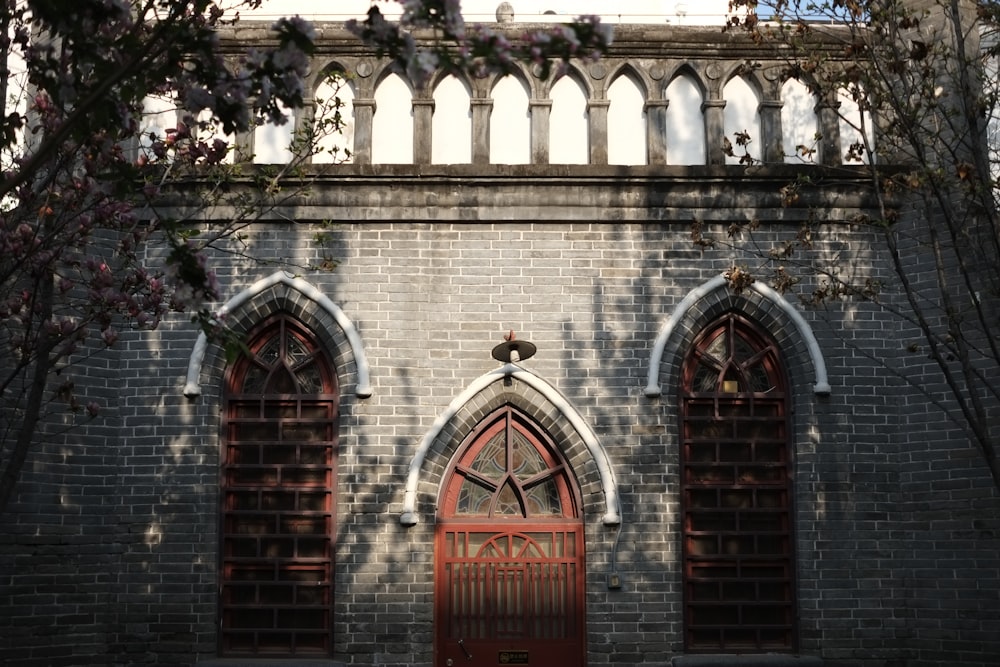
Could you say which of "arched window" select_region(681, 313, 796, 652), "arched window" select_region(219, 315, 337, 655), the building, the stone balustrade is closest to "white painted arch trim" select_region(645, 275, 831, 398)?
the building

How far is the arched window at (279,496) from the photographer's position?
12.4 m

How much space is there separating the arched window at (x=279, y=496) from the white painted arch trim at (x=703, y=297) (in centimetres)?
303

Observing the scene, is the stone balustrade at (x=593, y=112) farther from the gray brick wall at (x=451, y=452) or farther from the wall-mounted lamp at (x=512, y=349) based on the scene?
the wall-mounted lamp at (x=512, y=349)

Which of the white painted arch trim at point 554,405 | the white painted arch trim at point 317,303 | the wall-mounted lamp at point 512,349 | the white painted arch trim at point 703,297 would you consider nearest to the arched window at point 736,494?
the white painted arch trim at point 703,297

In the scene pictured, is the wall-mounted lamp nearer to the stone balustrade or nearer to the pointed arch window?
the pointed arch window

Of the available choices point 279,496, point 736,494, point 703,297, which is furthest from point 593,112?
point 279,496

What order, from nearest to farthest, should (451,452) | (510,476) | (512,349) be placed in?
(512,349)
(451,452)
(510,476)

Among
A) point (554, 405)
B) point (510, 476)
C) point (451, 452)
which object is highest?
point (554, 405)

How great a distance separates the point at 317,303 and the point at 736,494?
4.37m

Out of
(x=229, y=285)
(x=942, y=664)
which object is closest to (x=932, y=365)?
(x=942, y=664)

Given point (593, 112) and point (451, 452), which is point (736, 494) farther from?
point (593, 112)

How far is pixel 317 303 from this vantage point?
12.8m

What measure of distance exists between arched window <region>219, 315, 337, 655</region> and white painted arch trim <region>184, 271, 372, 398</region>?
1.15ft

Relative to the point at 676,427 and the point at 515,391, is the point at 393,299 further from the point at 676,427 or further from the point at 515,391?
the point at 676,427
